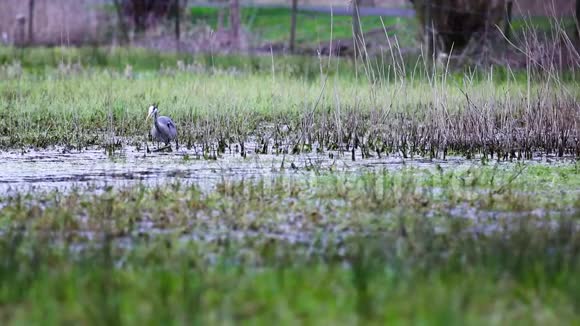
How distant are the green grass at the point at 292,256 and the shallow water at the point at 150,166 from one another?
2.59ft

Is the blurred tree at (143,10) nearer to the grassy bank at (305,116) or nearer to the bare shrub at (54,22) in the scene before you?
the bare shrub at (54,22)

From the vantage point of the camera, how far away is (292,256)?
5.37m

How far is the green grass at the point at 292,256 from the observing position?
169 inches

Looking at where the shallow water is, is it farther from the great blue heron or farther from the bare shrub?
the bare shrub

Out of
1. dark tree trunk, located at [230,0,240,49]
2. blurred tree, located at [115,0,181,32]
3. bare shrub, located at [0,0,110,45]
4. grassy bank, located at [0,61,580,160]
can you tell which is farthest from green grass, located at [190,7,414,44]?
grassy bank, located at [0,61,580,160]

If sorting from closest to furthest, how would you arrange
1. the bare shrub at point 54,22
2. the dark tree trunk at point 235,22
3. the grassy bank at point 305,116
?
the grassy bank at point 305,116 < the bare shrub at point 54,22 < the dark tree trunk at point 235,22

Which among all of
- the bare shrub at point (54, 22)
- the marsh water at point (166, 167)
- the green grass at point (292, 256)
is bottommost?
the green grass at point (292, 256)

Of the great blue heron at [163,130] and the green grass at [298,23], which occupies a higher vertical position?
the green grass at [298,23]

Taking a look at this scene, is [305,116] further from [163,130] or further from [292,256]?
[292,256]

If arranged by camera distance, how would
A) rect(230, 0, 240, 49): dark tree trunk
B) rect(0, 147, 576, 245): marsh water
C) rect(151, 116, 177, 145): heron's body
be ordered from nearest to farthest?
rect(0, 147, 576, 245): marsh water, rect(151, 116, 177, 145): heron's body, rect(230, 0, 240, 49): dark tree trunk

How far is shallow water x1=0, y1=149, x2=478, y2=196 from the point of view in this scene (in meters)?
8.44

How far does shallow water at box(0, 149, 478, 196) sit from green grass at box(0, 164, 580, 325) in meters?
0.79

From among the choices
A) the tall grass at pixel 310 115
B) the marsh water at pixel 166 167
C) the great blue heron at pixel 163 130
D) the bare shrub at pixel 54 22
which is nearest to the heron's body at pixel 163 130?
the great blue heron at pixel 163 130

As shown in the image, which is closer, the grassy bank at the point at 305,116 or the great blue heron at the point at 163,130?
the grassy bank at the point at 305,116
